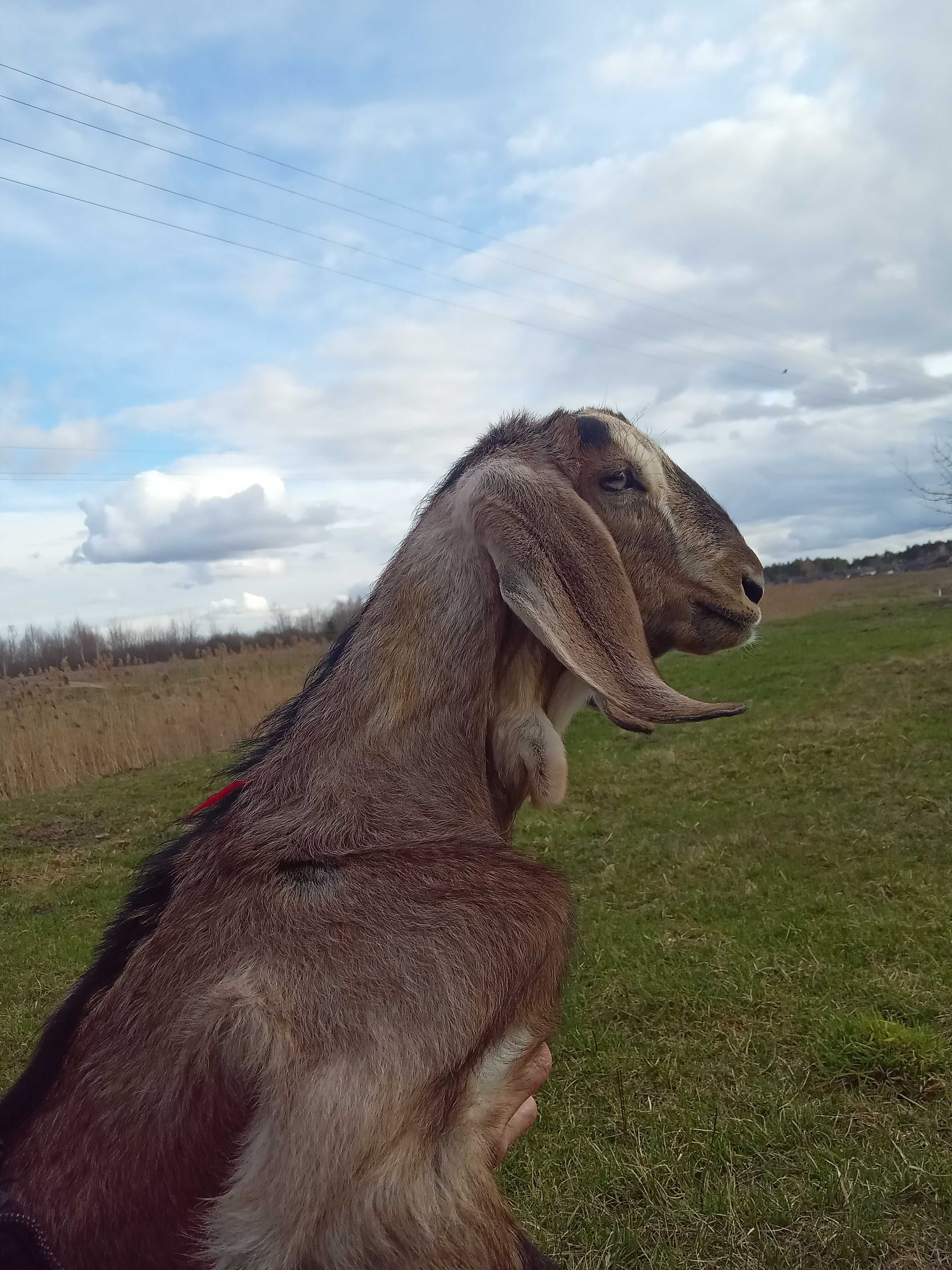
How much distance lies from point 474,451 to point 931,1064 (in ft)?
12.2

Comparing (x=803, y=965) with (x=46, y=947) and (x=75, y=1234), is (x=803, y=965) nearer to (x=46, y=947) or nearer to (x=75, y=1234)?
(x=75, y=1234)

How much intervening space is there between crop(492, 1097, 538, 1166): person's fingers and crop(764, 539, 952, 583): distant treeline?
5206cm

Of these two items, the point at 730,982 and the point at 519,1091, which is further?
the point at 730,982

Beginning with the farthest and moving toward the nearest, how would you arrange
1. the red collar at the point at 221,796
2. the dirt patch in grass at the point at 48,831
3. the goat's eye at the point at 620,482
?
the dirt patch in grass at the point at 48,831, the goat's eye at the point at 620,482, the red collar at the point at 221,796

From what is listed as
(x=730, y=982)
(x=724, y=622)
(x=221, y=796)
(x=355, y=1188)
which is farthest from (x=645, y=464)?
(x=730, y=982)

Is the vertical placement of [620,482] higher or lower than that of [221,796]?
higher

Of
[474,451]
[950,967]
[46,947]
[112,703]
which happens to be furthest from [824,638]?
[474,451]

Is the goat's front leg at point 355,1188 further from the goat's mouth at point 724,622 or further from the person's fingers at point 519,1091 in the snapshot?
the goat's mouth at point 724,622

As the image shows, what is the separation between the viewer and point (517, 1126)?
187 centimetres

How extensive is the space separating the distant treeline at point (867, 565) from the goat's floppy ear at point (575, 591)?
51922 mm

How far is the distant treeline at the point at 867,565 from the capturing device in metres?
52.4

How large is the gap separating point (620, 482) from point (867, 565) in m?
63.5

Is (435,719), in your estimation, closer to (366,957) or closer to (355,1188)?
(366,957)

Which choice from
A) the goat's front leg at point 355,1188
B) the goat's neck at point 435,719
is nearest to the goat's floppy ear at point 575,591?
the goat's neck at point 435,719
